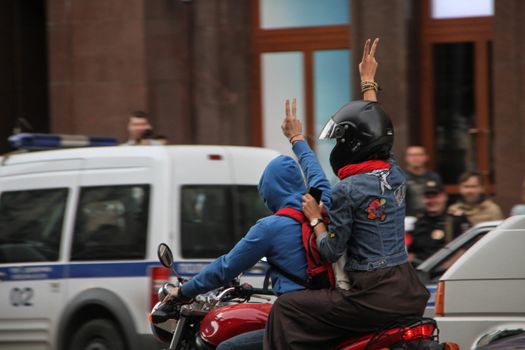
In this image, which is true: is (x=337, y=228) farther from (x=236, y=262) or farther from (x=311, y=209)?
(x=236, y=262)

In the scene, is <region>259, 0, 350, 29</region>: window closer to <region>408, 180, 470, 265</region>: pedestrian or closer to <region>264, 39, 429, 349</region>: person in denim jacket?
<region>408, 180, 470, 265</region>: pedestrian

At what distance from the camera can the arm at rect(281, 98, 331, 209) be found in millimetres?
5527

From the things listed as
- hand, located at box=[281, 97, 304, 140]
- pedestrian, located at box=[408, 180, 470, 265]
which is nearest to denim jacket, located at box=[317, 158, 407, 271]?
hand, located at box=[281, 97, 304, 140]

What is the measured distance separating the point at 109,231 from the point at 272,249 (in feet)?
13.9

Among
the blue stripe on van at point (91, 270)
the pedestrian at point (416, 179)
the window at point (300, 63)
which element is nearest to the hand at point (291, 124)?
the blue stripe on van at point (91, 270)

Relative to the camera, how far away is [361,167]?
16.3 feet

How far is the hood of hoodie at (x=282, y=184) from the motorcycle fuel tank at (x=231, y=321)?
482mm

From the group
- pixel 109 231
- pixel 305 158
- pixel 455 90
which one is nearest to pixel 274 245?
pixel 305 158

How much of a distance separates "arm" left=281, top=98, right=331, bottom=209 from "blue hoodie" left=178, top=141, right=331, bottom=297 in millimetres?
259

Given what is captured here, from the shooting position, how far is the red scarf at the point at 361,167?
4.95m

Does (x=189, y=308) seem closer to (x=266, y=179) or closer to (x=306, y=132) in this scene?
(x=266, y=179)

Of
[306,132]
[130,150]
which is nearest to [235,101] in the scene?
[306,132]

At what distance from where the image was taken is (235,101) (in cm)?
1670

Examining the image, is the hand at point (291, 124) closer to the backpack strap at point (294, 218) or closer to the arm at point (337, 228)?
the backpack strap at point (294, 218)
